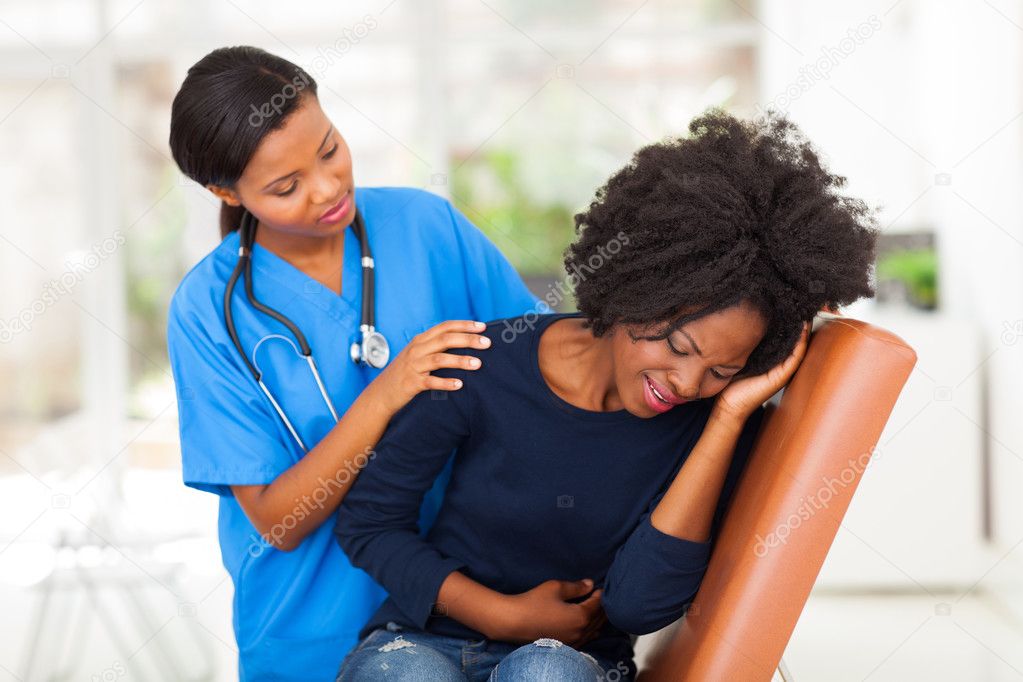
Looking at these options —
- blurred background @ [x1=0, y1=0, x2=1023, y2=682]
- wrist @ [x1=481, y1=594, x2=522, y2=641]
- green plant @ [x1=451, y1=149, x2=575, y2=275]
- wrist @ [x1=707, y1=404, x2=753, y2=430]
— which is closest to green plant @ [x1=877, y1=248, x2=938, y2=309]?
blurred background @ [x1=0, y1=0, x2=1023, y2=682]

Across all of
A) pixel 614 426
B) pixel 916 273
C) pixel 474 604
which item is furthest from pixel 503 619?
pixel 916 273

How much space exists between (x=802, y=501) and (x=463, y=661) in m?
0.52

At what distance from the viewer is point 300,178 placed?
1465mm

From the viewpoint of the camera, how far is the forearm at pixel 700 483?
126cm

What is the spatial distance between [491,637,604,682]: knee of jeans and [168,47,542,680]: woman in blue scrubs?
36cm

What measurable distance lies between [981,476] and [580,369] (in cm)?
263

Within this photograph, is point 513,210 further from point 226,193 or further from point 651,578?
point 651,578

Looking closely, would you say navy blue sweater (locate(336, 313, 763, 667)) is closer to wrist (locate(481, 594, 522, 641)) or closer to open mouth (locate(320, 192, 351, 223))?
wrist (locate(481, 594, 522, 641))

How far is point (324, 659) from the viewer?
1580 millimetres

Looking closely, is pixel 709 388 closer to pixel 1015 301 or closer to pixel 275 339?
pixel 275 339

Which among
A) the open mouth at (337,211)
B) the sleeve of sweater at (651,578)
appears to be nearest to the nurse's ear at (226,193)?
the open mouth at (337,211)

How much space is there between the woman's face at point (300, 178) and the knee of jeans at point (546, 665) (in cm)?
70

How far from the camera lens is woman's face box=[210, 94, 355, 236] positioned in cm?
144

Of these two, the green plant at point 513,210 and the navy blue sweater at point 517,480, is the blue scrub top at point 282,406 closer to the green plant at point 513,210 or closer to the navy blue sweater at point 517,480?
the navy blue sweater at point 517,480
